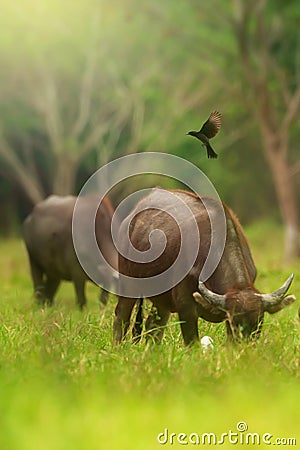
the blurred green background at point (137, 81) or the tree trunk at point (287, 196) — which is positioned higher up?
→ the blurred green background at point (137, 81)

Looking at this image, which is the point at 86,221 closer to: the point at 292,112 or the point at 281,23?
the point at 292,112

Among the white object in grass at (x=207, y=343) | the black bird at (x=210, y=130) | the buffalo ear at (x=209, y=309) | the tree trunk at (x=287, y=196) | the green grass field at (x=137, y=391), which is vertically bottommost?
the green grass field at (x=137, y=391)

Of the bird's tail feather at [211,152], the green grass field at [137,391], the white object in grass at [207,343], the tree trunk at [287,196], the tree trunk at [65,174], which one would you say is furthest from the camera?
the tree trunk at [65,174]

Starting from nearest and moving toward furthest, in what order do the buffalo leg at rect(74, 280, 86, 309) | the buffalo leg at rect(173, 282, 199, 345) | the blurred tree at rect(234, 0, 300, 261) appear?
the buffalo leg at rect(173, 282, 199, 345) < the buffalo leg at rect(74, 280, 86, 309) < the blurred tree at rect(234, 0, 300, 261)

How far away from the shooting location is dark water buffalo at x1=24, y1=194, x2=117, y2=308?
11219mm

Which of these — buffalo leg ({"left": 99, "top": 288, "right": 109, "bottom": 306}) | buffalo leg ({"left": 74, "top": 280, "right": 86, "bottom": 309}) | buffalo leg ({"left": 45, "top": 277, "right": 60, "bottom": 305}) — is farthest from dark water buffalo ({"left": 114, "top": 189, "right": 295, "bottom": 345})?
buffalo leg ({"left": 45, "top": 277, "right": 60, "bottom": 305})

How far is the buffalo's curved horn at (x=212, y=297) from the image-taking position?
5.82 metres

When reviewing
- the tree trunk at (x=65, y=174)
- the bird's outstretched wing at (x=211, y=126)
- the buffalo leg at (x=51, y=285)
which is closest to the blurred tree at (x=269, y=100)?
the buffalo leg at (x=51, y=285)

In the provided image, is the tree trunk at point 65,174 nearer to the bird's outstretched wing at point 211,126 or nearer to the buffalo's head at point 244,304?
the bird's outstretched wing at point 211,126

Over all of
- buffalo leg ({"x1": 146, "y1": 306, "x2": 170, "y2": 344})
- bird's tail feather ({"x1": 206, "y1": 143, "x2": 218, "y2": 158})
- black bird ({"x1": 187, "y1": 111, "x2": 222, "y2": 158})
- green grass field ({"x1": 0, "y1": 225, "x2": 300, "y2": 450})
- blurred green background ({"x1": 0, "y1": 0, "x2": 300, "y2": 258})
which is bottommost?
green grass field ({"x1": 0, "y1": 225, "x2": 300, "y2": 450})

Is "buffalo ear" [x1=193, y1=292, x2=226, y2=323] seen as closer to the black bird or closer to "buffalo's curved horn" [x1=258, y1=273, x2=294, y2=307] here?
"buffalo's curved horn" [x1=258, y1=273, x2=294, y2=307]

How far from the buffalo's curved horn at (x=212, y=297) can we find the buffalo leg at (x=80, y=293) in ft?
17.4

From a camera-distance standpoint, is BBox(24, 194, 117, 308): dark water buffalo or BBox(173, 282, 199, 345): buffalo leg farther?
BBox(24, 194, 117, 308): dark water buffalo

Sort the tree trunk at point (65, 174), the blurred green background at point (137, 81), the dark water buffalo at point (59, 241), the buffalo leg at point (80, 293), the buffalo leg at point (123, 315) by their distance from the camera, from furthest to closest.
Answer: the tree trunk at point (65, 174) < the blurred green background at point (137, 81) < the dark water buffalo at point (59, 241) < the buffalo leg at point (80, 293) < the buffalo leg at point (123, 315)
